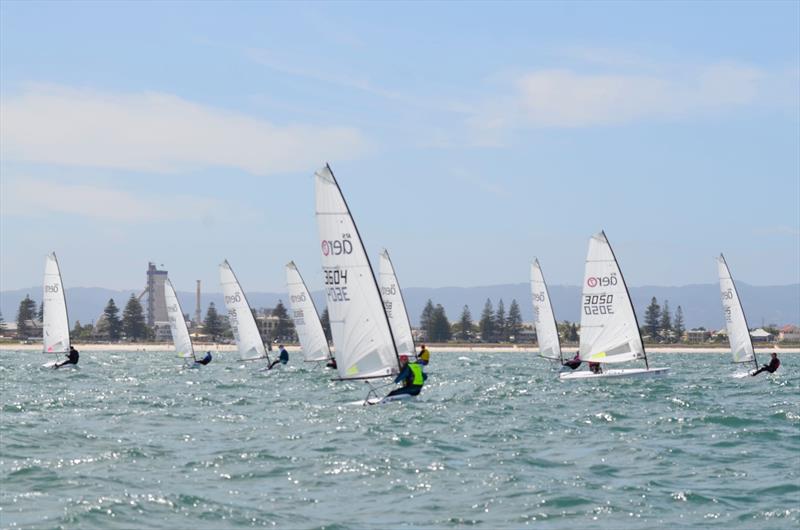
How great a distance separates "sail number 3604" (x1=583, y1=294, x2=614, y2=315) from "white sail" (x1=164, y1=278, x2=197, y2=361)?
28612mm

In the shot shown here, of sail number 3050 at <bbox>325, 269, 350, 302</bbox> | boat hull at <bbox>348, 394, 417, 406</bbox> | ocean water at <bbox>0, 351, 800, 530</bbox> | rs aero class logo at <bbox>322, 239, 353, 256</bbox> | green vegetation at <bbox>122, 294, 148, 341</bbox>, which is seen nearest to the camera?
ocean water at <bbox>0, 351, 800, 530</bbox>

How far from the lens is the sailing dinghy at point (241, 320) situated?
65.4 m

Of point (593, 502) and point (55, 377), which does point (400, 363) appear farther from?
point (55, 377)

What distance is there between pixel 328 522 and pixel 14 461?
302 inches

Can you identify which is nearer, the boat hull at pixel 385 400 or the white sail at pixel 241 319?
the boat hull at pixel 385 400

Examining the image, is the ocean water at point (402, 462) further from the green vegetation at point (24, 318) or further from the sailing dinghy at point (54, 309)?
the green vegetation at point (24, 318)

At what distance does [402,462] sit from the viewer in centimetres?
2086

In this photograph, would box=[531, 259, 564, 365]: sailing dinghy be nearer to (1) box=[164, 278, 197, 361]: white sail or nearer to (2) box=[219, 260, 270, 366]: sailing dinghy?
(2) box=[219, 260, 270, 366]: sailing dinghy

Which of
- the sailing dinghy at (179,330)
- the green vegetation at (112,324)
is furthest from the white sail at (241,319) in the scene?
the green vegetation at (112,324)

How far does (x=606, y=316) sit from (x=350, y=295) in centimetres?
1962

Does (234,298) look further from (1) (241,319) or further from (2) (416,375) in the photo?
(2) (416,375)

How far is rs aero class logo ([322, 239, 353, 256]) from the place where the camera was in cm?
3014

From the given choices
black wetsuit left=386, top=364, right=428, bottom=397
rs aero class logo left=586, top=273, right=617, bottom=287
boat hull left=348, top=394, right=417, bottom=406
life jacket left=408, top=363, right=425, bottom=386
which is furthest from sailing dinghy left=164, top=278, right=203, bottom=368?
black wetsuit left=386, top=364, right=428, bottom=397

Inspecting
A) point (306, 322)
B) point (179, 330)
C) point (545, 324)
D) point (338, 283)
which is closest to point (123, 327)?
point (179, 330)
